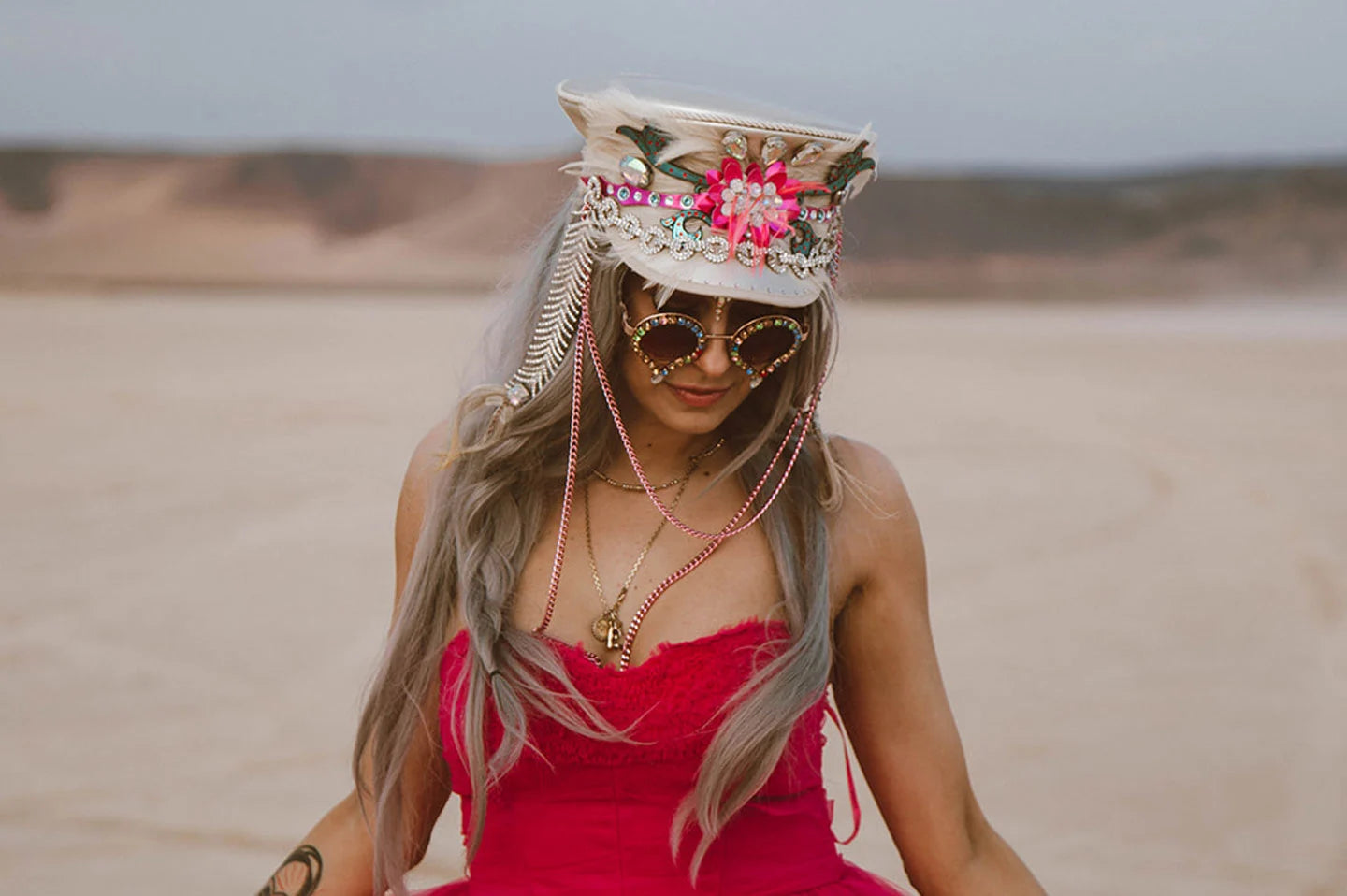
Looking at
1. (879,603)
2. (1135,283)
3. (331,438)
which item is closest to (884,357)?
(331,438)

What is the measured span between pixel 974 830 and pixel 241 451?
10395 mm

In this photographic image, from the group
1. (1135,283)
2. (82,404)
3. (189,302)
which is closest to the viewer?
(82,404)

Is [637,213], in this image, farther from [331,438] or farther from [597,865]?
[331,438]

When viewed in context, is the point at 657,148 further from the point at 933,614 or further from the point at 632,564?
the point at 933,614

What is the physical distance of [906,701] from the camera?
234cm

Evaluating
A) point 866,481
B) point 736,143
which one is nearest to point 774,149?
point 736,143

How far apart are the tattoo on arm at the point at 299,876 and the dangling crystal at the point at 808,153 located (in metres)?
Result: 1.24

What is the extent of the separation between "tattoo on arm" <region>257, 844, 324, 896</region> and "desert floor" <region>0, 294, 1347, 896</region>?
1590 mm

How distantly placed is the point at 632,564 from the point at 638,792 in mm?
337

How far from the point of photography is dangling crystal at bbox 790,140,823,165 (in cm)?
215

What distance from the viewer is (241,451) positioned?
39.5 feet

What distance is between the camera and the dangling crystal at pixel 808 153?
2146 millimetres

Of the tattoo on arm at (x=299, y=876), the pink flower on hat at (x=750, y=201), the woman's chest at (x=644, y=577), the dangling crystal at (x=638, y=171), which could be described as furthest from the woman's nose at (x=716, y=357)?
the tattoo on arm at (x=299, y=876)

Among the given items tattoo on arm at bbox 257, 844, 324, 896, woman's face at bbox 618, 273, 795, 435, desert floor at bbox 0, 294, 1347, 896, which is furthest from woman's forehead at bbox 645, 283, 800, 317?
desert floor at bbox 0, 294, 1347, 896
